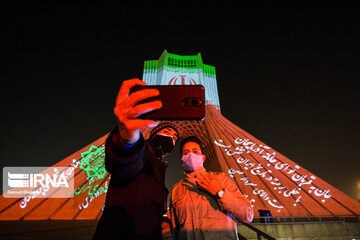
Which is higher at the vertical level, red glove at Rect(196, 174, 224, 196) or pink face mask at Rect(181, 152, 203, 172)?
pink face mask at Rect(181, 152, 203, 172)

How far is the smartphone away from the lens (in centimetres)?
80

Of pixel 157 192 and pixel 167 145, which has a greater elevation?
pixel 167 145

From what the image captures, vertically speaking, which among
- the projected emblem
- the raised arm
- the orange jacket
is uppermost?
the projected emblem

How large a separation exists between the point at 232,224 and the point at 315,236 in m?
5.09

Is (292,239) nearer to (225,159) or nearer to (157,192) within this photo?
(225,159)

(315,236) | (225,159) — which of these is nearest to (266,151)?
(225,159)

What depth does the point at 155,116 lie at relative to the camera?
0.77m

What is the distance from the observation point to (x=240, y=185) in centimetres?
670

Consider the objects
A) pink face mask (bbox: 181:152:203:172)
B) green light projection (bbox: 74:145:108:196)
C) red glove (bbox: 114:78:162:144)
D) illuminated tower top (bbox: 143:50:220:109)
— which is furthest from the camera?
illuminated tower top (bbox: 143:50:220:109)

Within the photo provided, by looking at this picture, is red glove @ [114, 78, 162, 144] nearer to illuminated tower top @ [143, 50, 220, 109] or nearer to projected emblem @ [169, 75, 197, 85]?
illuminated tower top @ [143, 50, 220, 109]

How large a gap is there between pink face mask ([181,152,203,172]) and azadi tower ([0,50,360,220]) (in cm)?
383

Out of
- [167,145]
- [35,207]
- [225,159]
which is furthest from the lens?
[225,159]

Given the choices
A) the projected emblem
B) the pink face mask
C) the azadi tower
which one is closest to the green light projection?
the azadi tower

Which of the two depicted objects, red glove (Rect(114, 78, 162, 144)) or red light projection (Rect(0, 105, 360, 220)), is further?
red light projection (Rect(0, 105, 360, 220))
